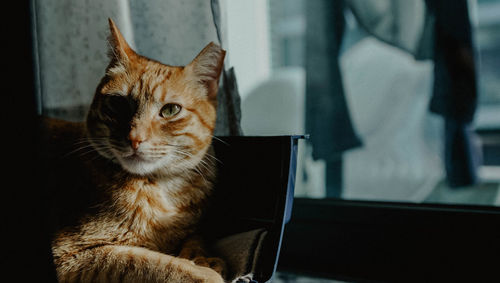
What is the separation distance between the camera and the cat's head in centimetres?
80

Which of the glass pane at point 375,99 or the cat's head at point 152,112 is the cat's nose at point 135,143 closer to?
the cat's head at point 152,112

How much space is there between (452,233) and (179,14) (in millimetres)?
1100

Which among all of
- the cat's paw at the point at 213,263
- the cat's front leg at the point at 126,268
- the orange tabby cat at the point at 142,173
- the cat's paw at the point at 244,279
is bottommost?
the cat's paw at the point at 244,279

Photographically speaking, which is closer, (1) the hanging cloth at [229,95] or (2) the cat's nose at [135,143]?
(2) the cat's nose at [135,143]

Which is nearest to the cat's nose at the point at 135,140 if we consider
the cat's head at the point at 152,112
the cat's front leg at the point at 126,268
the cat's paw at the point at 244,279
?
the cat's head at the point at 152,112

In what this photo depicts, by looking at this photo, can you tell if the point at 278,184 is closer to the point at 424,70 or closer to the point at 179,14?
the point at 179,14

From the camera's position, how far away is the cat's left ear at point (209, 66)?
90 cm

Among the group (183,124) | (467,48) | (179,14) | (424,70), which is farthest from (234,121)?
(467,48)

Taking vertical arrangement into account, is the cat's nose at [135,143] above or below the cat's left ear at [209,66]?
below

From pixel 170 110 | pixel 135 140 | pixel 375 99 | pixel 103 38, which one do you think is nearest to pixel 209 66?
pixel 170 110

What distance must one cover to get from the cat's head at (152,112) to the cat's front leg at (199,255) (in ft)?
0.60

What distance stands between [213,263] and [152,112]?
0.38 meters

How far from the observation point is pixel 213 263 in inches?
Result: 32.1

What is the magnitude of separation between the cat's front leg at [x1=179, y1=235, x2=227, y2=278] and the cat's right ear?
1.56ft
